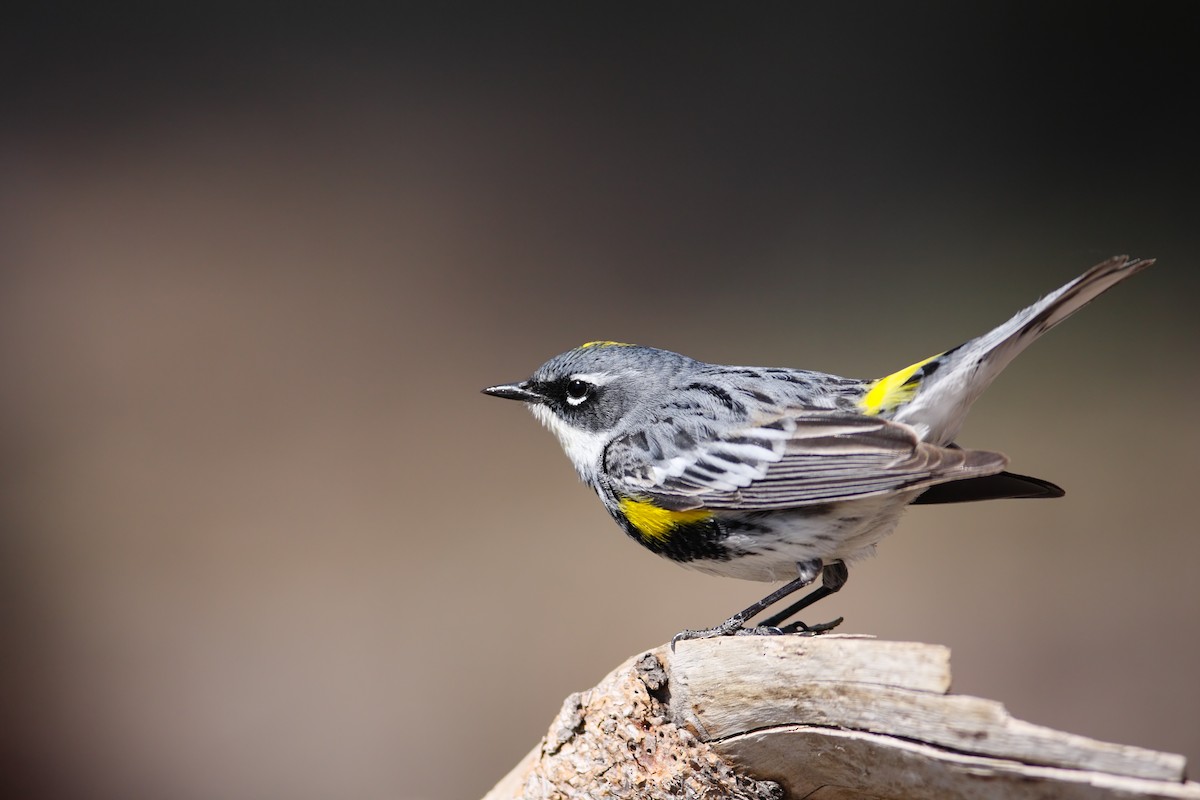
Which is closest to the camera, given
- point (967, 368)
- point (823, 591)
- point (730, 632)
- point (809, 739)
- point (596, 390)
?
point (809, 739)

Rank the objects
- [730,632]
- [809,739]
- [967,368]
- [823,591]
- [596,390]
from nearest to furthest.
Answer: [809,739], [967,368], [730,632], [823,591], [596,390]

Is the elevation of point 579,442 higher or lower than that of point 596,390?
lower

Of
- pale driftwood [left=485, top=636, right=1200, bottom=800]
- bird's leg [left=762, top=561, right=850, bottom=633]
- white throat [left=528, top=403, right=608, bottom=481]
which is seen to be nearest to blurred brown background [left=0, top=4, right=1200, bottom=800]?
white throat [left=528, top=403, right=608, bottom=481]

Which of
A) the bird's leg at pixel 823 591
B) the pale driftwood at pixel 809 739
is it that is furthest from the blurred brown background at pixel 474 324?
the pale driftwood at pixel 809 739

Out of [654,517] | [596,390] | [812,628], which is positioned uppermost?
[596,390]

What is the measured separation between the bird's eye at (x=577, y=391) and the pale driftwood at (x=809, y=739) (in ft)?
2.18

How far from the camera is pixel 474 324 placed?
362cm

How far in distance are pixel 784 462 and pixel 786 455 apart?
0.02 m

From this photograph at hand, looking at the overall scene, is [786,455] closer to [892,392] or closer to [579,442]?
[892,392]

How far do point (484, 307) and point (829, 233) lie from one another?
135cm

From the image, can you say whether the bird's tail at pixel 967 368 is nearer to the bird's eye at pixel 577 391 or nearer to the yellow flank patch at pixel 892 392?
the yellow flank patch at pixel 892 392

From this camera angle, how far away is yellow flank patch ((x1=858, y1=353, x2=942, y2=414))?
6.14 ft

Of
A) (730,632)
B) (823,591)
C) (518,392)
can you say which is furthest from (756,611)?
(518,392)

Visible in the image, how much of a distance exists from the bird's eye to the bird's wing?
162 millimetres
